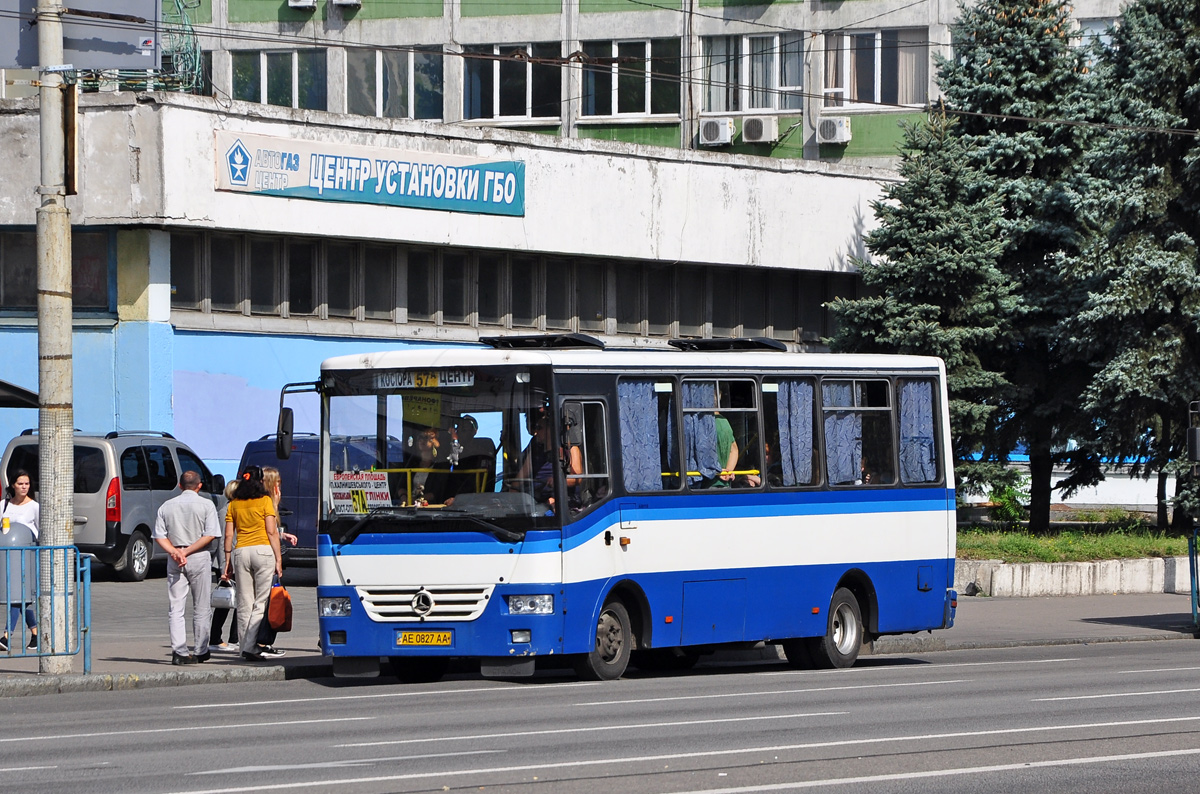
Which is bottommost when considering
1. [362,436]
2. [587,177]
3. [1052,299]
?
[362,436]

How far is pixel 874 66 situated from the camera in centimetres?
4100

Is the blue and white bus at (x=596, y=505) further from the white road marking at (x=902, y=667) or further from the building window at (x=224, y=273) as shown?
the building window at (x=224, y=273)

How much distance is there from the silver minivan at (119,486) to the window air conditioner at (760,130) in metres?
18.2

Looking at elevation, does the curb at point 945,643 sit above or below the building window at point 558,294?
below

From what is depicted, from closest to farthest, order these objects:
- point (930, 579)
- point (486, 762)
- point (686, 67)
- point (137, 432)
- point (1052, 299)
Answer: point (486, 762)
point (930, 579)
point (137, 432)
point (1052, 299)
point (686, 67)

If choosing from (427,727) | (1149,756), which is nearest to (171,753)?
(427,727)

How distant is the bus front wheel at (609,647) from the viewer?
15078 millimetres

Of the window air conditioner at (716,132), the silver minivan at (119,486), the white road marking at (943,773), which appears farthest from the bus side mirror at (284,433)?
the window air conditioner at (716,132)

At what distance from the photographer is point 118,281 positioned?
27875 mm

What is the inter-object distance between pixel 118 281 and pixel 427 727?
1772 cm

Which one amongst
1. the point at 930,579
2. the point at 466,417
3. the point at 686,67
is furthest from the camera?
the point at 686,67

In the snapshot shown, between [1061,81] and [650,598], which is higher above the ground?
[1061,81]

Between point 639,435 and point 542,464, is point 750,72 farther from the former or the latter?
point 542,464

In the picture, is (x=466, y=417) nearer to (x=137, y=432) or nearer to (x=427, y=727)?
(x=427, y=727)
